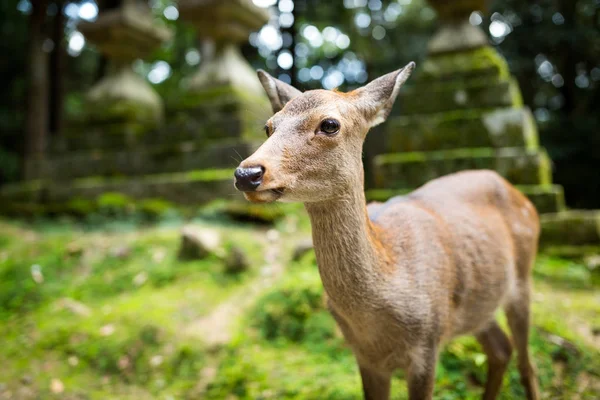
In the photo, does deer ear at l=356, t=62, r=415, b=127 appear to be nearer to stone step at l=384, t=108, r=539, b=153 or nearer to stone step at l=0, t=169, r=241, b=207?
stone step at l=0, t=169, r=241, b=207

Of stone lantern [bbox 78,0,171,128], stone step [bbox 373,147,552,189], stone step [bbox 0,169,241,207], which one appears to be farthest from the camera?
stone lantern [bbox 78,0,171,128]

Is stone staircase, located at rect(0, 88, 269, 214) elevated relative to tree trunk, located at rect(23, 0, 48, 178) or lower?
lower

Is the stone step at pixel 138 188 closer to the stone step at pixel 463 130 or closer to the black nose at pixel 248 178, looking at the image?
the stone step at pixel 463 130

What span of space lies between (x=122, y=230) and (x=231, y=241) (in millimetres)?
1694

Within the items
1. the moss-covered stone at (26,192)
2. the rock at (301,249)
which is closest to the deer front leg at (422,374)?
the rock at (301,249)

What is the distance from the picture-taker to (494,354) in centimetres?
283

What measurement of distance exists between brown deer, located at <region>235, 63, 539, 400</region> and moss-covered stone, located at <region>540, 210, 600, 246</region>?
2.39m

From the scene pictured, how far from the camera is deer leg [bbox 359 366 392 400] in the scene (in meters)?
2.22

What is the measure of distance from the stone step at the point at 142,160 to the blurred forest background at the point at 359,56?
0.92m

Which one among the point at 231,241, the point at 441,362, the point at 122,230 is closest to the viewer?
the point at 441,362

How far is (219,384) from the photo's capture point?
3.18 meters

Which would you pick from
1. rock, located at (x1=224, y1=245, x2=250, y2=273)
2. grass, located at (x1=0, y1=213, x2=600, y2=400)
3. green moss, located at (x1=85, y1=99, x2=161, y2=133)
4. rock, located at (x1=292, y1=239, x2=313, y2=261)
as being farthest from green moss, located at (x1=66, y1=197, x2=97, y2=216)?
rock, located at (x1=292, y1=239, x2=313, y2=261)

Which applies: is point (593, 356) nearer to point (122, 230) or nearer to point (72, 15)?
point (122, 230)

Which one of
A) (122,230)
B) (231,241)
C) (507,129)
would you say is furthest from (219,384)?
(507,129)
